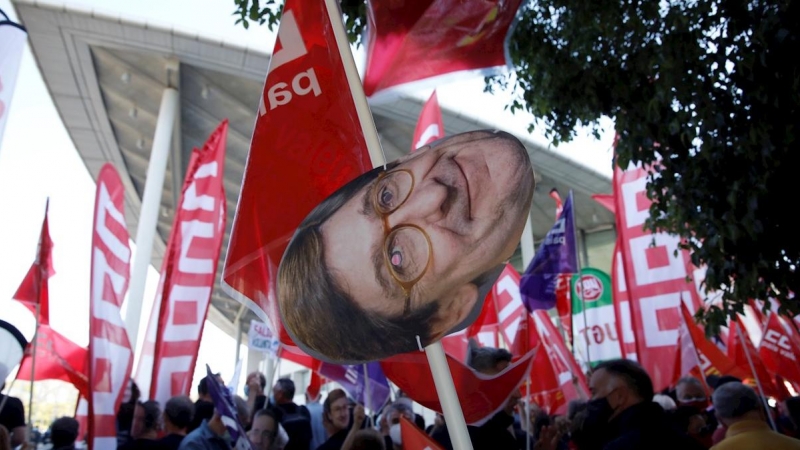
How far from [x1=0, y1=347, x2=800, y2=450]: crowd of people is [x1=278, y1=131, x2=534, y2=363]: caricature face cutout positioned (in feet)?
1.30

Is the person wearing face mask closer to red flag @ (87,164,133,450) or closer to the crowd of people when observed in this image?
the crowd of people

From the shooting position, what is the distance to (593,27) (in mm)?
4469

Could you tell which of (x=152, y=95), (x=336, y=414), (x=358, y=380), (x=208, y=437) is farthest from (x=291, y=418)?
(x=152, y=95)

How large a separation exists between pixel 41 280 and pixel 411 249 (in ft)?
15.1

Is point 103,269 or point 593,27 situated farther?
point 103,269

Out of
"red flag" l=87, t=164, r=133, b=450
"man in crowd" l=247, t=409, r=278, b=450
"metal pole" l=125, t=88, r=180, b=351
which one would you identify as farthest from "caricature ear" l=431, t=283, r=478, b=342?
"metal pole" l=125, t=88, r=180, b=351

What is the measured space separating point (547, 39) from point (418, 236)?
Answer: 3.36 meters

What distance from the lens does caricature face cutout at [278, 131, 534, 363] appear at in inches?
70.2

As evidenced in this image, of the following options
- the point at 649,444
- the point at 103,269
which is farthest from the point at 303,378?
the point at 649,444

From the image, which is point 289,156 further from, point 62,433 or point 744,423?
point 62,433

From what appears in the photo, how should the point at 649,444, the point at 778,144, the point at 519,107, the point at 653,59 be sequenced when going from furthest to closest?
the point at 519,107 < the point at 653,59 < the point at 778,144 < the point at 649,444

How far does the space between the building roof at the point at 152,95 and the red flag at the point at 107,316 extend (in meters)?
5.26

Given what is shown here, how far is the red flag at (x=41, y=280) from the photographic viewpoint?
17.4 ft

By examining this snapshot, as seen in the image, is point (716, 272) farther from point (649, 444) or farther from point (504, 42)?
point (504, 42)
